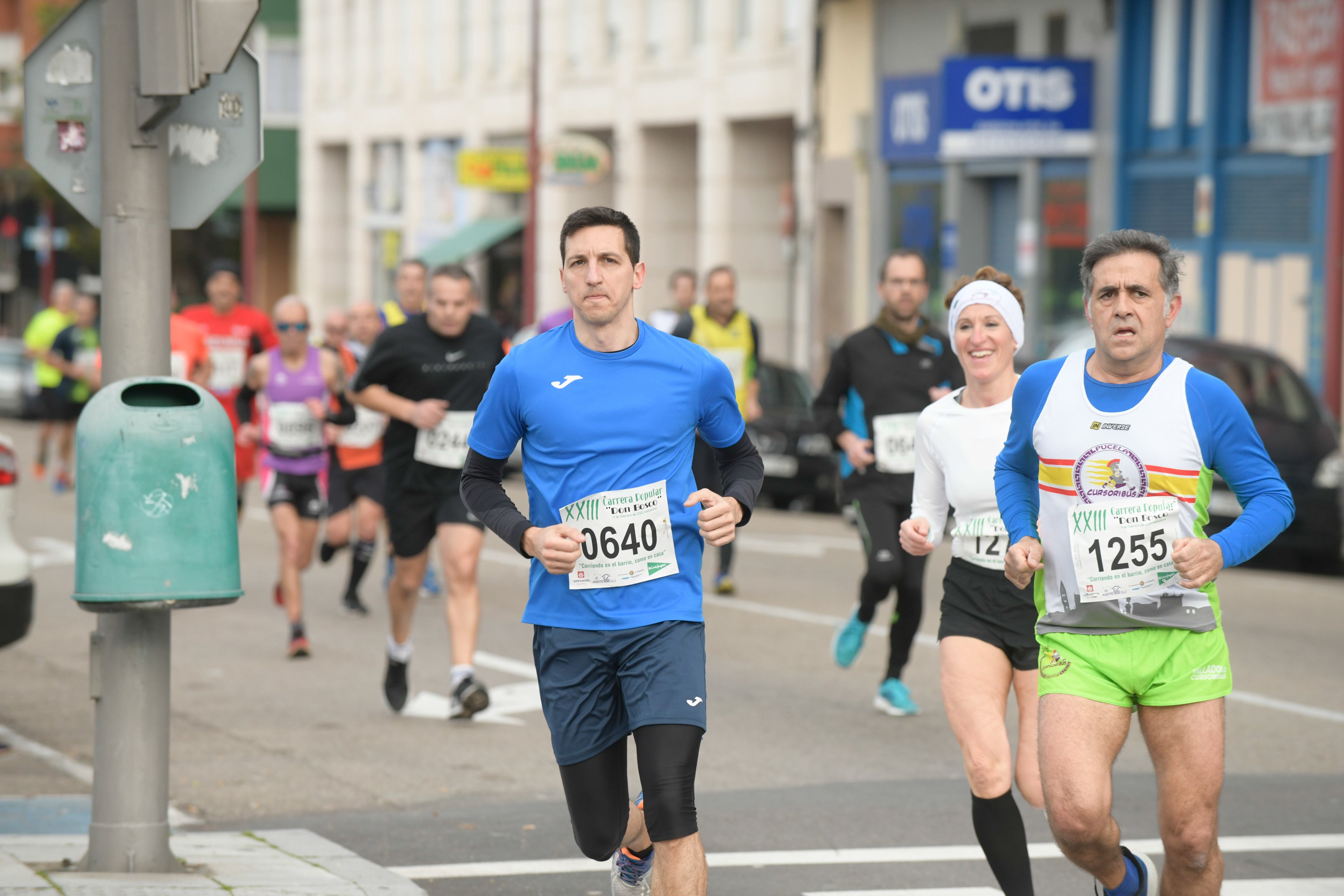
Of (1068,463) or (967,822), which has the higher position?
(1068,463)

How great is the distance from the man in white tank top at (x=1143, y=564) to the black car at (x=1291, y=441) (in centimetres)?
1067

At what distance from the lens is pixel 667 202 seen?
123 ft

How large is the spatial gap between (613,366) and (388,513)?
15.0 feet

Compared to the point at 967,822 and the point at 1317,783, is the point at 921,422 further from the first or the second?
the point at 1317,783

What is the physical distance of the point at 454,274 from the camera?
32.1 ft

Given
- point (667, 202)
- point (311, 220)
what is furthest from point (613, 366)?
point (311, 220)

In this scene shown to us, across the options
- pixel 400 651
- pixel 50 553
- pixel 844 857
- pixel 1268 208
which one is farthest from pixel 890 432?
pixel 1268 208

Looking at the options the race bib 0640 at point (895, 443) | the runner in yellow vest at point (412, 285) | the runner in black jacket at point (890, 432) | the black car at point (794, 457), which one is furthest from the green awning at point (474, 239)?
the race bib 0640 at point (895, 443)

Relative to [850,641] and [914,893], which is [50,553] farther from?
[914,893]

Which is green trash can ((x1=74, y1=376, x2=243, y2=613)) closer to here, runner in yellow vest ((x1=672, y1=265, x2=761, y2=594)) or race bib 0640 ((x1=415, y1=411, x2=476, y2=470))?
race bib 0640 ((x1=415, y1=411, x2=476, y2=470))

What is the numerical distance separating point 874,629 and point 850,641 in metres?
2.66

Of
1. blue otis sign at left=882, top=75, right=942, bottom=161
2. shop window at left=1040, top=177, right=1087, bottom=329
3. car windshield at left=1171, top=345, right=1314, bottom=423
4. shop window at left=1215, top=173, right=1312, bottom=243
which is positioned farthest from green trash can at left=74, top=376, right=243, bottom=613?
blue otis sign at left=882, top=75, right=942, bottom=161

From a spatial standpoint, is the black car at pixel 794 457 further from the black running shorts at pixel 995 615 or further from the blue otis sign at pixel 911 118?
the black running shorts at pixel 995 615

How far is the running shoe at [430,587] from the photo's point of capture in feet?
46.5
